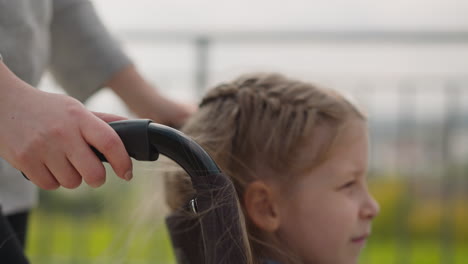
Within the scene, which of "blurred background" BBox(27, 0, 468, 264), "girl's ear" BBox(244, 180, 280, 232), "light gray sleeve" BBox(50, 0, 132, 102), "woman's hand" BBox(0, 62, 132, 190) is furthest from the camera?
"blurred background" BBox(27, 0, 468, 264)

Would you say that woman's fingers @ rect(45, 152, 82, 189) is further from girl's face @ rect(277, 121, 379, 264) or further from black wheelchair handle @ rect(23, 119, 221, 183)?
girl's face @ rect(277, 121, 379, 264)

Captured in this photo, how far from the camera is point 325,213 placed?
4.02 ft

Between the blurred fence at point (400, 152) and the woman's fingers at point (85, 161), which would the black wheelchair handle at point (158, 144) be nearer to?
the woman's fingers at point (85, 161)

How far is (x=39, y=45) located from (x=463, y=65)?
2032 millimetres

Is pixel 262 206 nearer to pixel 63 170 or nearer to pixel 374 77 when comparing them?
pixel 63 170

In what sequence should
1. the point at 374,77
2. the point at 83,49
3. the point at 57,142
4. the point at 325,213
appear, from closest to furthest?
the point at 57,142 < the point at 325,213 < the point at 83,49 < the point at 374,77

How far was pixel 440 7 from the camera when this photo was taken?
2.61m

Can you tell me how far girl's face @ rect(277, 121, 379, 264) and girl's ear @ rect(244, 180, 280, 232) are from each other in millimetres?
16

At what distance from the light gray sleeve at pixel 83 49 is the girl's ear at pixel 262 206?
40cm

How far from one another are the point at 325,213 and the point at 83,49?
0.59m

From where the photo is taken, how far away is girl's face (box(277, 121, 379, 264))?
4.04ft

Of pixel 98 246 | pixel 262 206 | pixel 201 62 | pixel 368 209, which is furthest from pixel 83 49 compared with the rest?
pixel 98 246

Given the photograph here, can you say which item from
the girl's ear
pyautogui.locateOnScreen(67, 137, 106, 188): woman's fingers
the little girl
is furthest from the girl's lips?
pyautogui.locateOnScreen(67, 137, 106, 188): woman's fingers

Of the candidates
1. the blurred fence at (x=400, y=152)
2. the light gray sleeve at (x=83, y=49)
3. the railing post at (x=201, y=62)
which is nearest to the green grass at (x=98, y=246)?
the blurred fence at (x=400, y=152)
